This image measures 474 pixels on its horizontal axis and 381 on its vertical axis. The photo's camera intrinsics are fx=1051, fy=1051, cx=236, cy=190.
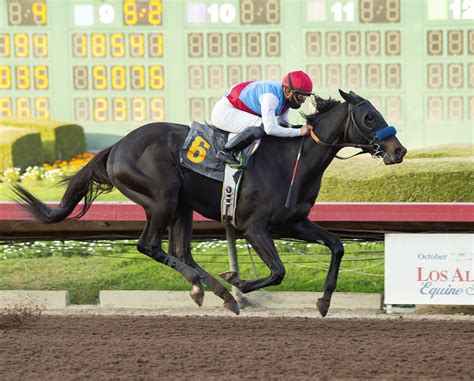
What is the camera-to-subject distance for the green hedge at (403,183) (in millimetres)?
11898

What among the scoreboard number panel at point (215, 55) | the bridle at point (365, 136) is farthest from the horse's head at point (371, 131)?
the scoreboard number panel at point (215, 55)

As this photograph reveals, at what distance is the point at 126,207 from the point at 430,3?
18.2ft

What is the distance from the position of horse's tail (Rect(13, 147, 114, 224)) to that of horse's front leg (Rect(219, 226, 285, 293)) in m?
1.12

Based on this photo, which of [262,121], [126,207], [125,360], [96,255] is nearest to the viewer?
[125,360]

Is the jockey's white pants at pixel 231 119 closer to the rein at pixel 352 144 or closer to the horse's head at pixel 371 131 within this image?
the rein at pixel 352 144

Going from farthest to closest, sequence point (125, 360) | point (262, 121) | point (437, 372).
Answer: point (262, 121) → point (125, 360) → point (437, 372)

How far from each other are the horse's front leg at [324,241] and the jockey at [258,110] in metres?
0.57

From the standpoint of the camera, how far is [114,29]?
42.2 feet

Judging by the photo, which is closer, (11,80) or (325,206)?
(325,206)

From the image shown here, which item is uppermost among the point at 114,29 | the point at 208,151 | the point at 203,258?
the point at 114,29

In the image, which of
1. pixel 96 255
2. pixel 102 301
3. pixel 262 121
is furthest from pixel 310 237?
pixel 96 255

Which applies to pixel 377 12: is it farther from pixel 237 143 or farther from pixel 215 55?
pixel 237 143

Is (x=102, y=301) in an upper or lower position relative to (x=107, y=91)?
lower

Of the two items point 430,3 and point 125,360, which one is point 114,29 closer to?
point 430,3
